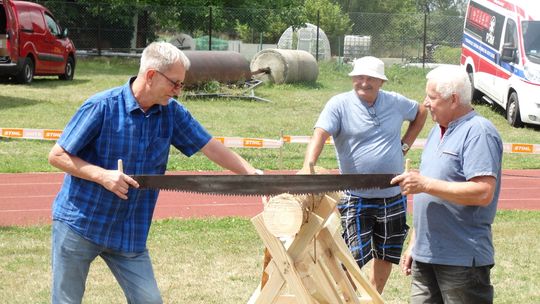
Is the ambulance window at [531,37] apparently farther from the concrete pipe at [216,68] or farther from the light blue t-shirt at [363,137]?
the light blue t-shirt at [363,137]

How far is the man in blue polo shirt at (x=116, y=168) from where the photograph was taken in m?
5.72

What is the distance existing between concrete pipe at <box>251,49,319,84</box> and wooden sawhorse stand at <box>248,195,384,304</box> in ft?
72.7

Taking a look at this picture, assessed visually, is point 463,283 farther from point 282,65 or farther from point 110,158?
point 282,65

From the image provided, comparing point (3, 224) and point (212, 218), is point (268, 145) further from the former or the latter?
point (3, 224)

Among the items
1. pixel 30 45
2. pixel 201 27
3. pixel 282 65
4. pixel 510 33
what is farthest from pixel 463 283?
pixel 201 27

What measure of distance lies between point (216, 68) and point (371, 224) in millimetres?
17958

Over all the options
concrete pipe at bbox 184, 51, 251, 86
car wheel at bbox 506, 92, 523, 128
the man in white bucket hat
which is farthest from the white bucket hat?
concrete pipe at bbox 184, 51, 251, 86

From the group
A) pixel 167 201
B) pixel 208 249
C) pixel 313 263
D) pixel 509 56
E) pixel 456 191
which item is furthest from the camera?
pixel 509 56

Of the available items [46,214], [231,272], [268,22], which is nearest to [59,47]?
[268,22]

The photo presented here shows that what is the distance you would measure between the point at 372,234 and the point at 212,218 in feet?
14.8

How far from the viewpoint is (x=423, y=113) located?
838 centimetres

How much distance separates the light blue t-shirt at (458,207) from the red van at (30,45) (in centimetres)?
2219

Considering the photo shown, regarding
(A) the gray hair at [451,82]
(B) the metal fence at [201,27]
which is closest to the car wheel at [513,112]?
(B) the metal fence at [201,27]

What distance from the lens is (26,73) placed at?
92.9 feet
